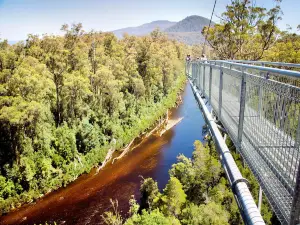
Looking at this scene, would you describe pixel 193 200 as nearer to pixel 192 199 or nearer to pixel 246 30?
pixel 192 199

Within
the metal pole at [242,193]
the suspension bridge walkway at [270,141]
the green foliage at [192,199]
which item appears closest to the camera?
the metal pole at [242,193]

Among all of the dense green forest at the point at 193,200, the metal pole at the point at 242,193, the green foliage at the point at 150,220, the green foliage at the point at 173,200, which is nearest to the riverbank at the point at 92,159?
the dense green forest at the point at 193,200

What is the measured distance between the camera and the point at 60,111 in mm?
26141

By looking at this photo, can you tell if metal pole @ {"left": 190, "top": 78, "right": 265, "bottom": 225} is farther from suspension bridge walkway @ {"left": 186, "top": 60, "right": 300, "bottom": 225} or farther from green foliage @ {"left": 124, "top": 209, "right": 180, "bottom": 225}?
green foliage @ {"left": 124, "top": 209, "right": 180, "bottom": 225}

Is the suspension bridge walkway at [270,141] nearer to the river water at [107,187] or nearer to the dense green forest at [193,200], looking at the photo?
the dense green forest at [193,200]

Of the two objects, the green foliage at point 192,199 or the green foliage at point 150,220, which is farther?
the green foliage at point 192,199

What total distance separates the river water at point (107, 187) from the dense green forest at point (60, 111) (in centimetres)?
112

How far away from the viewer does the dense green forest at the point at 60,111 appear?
743 inches

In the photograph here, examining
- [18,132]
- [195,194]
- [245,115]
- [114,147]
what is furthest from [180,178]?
[245,115]

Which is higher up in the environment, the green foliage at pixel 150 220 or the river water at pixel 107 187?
the green foliage at pixel 150 220

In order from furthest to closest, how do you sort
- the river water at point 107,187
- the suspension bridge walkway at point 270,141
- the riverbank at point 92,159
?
the riverbank at point 92,159 < the river water at point 107,187 < the suspension bridge walkway at point 270,141

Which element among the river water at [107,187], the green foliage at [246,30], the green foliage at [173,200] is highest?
the green foliage at [246,30]

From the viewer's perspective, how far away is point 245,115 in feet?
12.7

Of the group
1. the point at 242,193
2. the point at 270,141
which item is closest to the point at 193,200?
the point at 270,141
